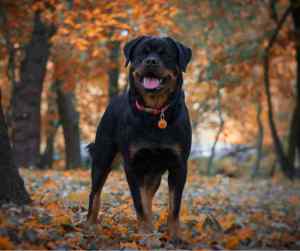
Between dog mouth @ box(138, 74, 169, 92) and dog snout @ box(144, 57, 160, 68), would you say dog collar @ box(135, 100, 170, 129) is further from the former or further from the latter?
dog snout @ box(144, 57, 160, 68)

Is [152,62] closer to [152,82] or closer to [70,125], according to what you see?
[152,82]

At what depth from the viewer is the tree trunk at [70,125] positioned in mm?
19844

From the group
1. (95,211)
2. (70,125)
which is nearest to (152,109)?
(95,211)

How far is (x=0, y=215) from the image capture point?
4.98 m

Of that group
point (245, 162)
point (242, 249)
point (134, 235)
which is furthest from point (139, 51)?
point (245, 162)

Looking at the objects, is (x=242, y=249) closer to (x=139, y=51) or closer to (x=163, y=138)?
(x=163, y=138)

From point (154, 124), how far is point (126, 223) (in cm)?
146

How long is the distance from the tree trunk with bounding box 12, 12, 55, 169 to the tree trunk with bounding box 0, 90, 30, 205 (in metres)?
10.1

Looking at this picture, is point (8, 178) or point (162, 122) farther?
point (8, 178)

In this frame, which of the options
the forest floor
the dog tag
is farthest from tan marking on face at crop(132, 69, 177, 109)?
the forest floor

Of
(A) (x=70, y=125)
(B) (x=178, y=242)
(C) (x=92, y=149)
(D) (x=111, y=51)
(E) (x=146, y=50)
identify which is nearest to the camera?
(B) (x=178, y=242)

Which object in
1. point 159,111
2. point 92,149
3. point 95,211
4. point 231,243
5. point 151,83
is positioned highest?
point 151,83

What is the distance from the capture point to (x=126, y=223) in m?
6.66

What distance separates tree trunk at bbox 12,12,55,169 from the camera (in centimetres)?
1620
